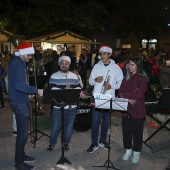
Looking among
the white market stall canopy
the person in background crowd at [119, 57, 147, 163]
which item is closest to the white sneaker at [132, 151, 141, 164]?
the person in background crowd at [119, 57, 147, 163]

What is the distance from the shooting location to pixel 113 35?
37125mm

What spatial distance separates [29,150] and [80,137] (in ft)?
4.18

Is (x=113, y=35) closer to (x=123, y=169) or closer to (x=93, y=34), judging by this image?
(x=93, y=34)

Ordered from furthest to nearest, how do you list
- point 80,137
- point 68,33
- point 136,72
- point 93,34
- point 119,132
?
point 93,34 < point 68,33 < point 119,132 < point 80,137 < point 136,72

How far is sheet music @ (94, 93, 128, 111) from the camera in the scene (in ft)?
14.4

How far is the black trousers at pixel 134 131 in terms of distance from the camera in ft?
16.0

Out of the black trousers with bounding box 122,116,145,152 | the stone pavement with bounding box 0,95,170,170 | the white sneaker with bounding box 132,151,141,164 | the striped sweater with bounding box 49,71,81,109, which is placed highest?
the striped sweater with bounding box 49,71,81,109

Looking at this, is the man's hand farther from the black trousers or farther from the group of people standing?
the black trousers

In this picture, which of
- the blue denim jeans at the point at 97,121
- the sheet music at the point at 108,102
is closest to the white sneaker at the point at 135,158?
the blue denim jeans at the point at 97,121

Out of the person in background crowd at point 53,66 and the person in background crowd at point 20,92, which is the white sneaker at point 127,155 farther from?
the person in background crowd at point 53,66

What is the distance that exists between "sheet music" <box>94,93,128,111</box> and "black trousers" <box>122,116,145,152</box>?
55 cm

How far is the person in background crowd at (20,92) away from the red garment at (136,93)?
4.60ft

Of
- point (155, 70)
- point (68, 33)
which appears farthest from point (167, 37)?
point (155, 70)

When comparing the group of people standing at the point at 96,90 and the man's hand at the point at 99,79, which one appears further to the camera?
the man's hand at the point at 99,79
